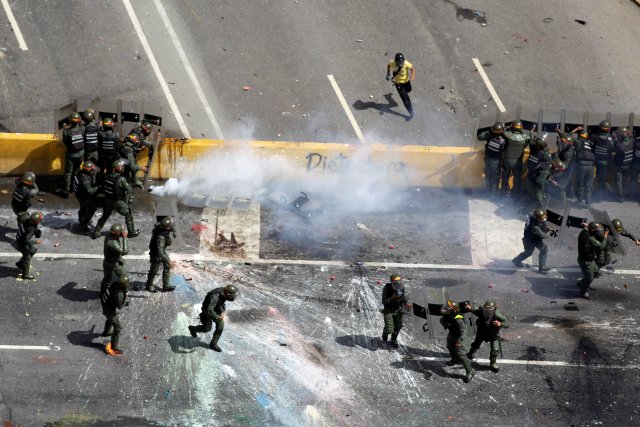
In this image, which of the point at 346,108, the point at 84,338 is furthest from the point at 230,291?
the point at 346,108

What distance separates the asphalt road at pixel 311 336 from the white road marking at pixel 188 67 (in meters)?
2.90

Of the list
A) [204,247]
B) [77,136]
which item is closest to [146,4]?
[77,136]

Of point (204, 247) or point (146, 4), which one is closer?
point (204, 247)

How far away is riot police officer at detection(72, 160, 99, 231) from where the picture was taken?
22.2 meters

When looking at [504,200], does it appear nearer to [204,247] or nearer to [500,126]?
[500,126]

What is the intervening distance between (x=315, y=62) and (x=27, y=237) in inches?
355

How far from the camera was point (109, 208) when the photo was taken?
2228 cm

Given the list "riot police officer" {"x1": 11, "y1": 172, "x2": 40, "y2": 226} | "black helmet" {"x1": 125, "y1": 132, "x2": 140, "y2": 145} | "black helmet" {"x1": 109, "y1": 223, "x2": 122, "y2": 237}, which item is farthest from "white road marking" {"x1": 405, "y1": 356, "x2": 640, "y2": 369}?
"riot police officer" {"x1": 11, "y1": 172, "x2": 40, "y2": 226}

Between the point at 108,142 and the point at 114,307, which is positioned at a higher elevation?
the point at 108,142

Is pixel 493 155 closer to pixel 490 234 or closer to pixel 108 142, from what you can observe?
pixel 490 234

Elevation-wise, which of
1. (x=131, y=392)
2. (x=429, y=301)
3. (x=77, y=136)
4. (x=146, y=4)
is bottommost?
(x=131, y=392)

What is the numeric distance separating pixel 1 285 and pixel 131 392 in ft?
11.5

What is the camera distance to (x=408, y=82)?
1022 inches

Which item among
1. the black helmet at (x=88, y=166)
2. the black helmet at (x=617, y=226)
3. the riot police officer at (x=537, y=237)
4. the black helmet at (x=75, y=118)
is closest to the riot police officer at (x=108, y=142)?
the black helmet at (x=75, y=118)
